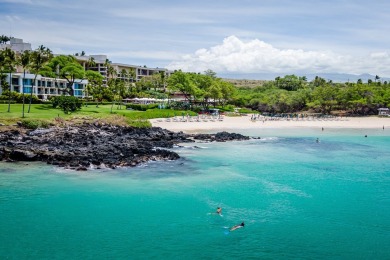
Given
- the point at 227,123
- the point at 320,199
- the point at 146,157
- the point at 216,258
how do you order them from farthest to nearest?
the point at 227,123 < the point at 146,157 < the point at 320,199 < the point at 216,258

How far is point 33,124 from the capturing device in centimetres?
5541

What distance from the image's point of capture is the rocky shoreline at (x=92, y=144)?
41312 mm

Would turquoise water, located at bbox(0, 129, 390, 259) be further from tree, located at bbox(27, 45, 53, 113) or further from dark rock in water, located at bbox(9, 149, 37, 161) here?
tree, located at bbox(27, 45, 53, 113)

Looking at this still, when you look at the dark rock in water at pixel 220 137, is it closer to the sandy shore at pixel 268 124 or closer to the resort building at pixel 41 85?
the sandy shore at pixel 268 124

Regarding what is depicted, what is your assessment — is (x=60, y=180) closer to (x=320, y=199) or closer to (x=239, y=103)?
(x=320, y=199)

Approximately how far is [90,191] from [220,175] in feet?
42.0

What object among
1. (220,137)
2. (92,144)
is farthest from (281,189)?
(220,137)

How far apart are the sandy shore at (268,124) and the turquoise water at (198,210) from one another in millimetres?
31355

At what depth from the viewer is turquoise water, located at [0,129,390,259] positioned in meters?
21.4

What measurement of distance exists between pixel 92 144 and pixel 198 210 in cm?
2539

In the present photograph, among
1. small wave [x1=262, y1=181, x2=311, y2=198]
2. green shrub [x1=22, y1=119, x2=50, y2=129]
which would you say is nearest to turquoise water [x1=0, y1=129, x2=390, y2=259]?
small wave [x1=262, y1=181, x2=311, y2=198]

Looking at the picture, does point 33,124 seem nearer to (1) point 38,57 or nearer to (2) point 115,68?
(1) point 38,57

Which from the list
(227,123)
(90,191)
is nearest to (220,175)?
(90,191)

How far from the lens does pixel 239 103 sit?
134 meters
